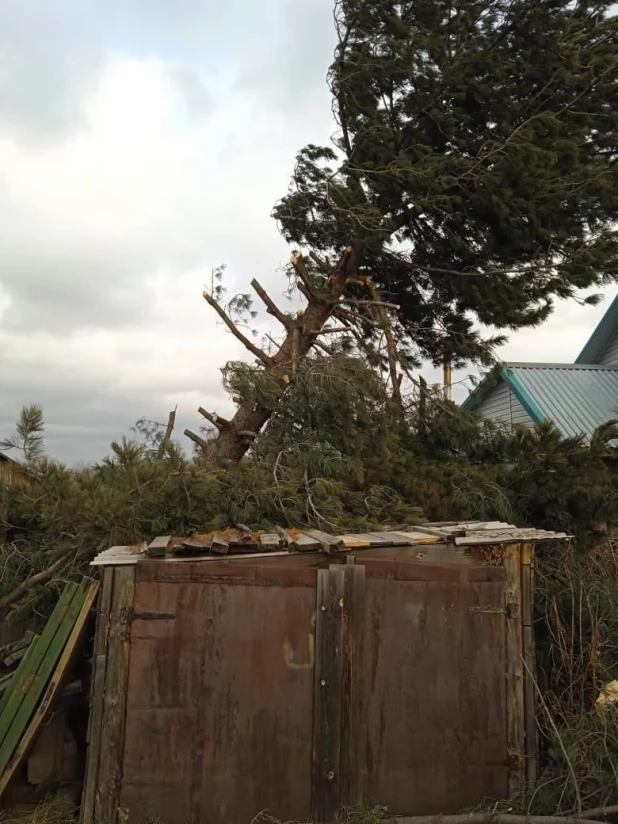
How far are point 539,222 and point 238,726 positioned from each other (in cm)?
695

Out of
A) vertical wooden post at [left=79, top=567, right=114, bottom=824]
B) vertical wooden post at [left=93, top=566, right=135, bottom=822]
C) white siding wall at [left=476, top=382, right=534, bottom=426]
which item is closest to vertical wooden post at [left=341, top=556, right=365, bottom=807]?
vertical wooden post at [left=93, top=566, right=135, bottom=822]

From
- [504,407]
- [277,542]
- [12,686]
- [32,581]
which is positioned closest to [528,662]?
[277,542]

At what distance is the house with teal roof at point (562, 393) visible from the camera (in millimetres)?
12281

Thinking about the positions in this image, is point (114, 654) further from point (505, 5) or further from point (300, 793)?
point (505, 5)

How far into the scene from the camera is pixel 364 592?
449 centimetres

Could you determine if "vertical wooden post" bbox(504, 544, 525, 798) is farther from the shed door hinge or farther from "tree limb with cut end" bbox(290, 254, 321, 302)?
"tree limb with cut end" bbox(290, 254, 321, 302)

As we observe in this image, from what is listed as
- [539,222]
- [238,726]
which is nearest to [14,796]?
[238,726]

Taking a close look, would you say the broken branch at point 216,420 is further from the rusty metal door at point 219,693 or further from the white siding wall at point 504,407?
the white siding wall at point 504,407

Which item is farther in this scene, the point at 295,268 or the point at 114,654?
the point at 295,268

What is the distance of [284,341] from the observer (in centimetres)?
853

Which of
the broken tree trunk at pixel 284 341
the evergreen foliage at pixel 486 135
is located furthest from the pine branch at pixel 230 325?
the evergreen foliage at pixel 486 135

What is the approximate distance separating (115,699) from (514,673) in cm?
295

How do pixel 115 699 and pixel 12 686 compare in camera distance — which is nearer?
pixel 115 699

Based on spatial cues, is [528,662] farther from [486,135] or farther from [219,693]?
[486,135]
